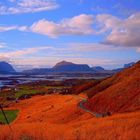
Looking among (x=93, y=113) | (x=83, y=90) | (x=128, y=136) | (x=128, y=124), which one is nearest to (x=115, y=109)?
(x=93, y=113)

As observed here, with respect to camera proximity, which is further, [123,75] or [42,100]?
[42,100]

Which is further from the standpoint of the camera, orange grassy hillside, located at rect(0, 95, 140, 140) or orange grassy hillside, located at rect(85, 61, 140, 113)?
orange grassy hillside, located at rect(85, 61, 140, 113)

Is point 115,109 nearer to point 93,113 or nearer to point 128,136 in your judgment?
point 93,113

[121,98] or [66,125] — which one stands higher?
[121,98]

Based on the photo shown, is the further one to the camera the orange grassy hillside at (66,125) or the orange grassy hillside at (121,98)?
the orange grassy hillside at (121,98)

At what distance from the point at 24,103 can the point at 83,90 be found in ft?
41.0

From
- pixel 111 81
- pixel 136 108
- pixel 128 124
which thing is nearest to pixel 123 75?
pixel 111 81

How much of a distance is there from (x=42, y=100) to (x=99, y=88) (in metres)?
18.1

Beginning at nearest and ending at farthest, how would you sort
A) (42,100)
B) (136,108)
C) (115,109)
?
(136,108) → (115,109) → (42,100)

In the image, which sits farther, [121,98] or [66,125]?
[121,98]

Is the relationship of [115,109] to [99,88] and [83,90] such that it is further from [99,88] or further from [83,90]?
[83,90]

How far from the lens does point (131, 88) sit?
49.0 meters

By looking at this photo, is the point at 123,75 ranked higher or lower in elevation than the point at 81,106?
higher

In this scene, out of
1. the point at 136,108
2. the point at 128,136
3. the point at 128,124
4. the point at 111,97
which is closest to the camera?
the point at 128,136
